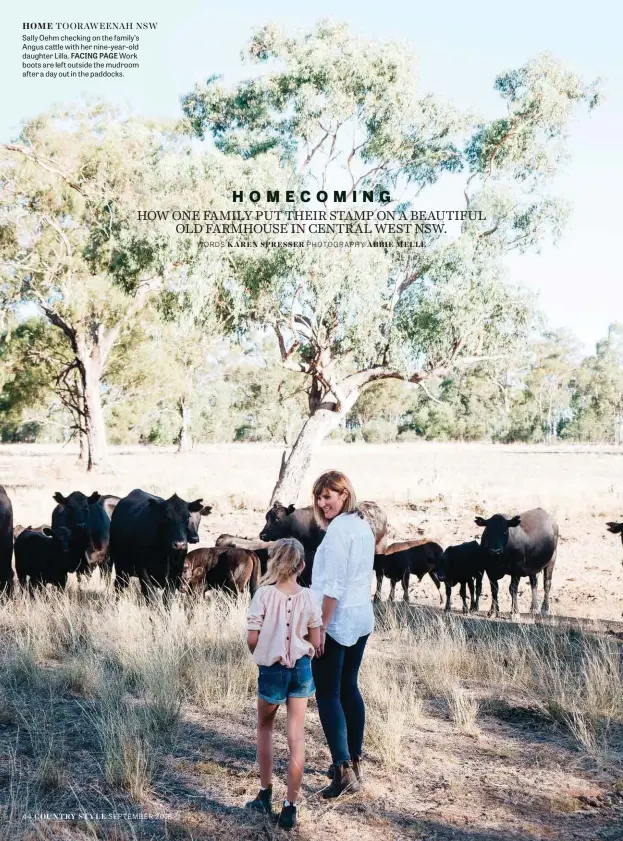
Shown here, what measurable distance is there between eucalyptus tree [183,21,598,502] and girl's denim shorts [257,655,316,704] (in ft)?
44.7

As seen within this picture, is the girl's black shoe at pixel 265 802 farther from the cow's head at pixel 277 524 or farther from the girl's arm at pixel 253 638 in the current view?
the cow's head at pixel 277 524

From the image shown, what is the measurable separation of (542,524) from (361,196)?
1094cm

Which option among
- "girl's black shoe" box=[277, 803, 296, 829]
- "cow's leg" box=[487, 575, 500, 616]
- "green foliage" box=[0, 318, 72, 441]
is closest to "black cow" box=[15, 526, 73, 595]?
"cow's leg" box=[487, 575, 500, 616]

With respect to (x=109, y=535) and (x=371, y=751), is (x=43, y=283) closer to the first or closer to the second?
(x=109, y=535)

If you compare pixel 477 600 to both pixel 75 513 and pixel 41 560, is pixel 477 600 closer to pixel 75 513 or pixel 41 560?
pixel 75 513

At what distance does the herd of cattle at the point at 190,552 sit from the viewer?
10.9 m

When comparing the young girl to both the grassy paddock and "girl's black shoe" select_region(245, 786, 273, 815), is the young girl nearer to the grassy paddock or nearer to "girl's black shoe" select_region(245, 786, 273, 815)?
"girl's black shoe" select_region(245, 786, 273, 815)

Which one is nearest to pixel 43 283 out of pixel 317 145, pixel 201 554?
pixel 317 145

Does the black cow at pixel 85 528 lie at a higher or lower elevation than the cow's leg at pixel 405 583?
higher

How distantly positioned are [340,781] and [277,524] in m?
7.73

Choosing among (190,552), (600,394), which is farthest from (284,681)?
(600,394)

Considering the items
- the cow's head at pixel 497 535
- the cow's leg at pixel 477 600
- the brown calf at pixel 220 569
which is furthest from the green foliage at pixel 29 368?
the cow's head at pixel 497 535

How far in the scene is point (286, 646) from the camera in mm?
4715

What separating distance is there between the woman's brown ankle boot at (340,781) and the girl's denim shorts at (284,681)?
2.36ft
